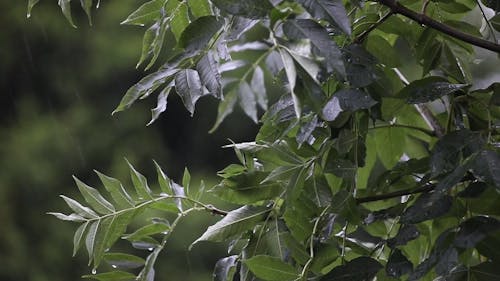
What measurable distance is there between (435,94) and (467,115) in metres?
0.08

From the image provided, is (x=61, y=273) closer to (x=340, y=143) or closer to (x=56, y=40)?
(x=56, y=40)

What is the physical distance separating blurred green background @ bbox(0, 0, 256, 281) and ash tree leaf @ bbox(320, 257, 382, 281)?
2.65 metres

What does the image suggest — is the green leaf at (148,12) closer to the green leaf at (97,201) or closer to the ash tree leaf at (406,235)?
the green leaf at (97,201)

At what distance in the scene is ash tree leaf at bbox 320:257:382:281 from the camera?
607 mm

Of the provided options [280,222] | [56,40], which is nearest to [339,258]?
[280,222]

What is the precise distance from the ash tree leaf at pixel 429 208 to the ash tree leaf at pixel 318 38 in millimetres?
161

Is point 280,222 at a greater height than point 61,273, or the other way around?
point 280,222

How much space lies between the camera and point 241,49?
0.50m

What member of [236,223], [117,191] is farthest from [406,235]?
[117,191]

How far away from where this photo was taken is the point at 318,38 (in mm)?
466

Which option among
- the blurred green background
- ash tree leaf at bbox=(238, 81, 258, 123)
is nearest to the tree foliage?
ash tree leaf at bbox=(238, 81, 258, 123)

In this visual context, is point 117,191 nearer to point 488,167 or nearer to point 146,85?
point 146,85

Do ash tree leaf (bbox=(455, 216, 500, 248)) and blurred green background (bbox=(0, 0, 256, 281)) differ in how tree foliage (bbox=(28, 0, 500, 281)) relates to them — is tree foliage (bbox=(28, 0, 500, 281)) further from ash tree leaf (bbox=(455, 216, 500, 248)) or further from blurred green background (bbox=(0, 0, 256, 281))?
blurred green background (bbox=(0, 0, 256, 281))

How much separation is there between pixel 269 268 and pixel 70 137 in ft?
9.75
